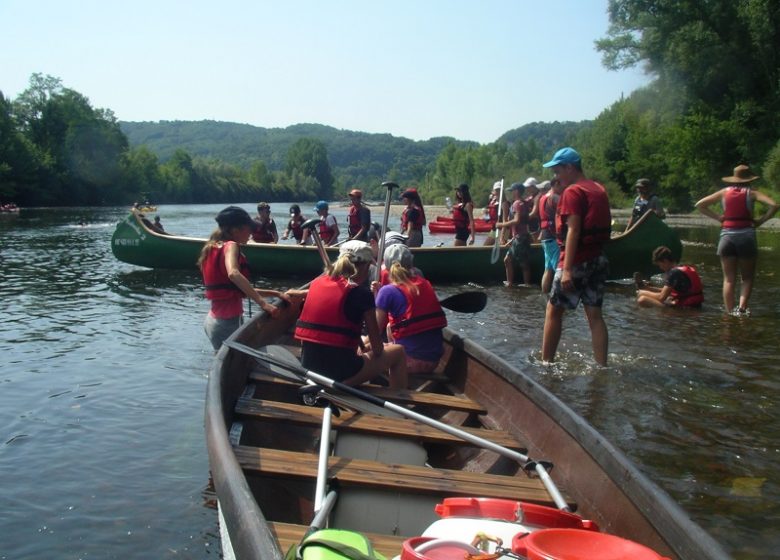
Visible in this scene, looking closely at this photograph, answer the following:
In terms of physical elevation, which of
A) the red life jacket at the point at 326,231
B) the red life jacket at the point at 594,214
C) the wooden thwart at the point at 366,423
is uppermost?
the red life jacket at the point at 594,214

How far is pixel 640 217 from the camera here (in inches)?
549

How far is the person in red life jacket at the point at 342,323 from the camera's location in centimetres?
489

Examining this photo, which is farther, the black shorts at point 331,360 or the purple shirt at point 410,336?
the purple shirt at point 410,336

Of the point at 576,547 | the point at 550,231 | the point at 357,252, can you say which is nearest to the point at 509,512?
the point at 576,547

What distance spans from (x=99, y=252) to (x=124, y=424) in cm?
1700

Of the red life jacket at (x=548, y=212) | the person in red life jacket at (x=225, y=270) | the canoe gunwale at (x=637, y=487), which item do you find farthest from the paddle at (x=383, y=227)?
the red life jacket at (x=548, y=212)

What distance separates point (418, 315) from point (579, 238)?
5.84ft

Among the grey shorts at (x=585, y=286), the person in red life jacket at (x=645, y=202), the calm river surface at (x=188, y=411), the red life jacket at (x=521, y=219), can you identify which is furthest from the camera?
the person in red life jacket at (x=645, y=202)

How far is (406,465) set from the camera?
3.82 meters

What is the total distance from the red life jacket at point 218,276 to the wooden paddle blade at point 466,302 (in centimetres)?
182

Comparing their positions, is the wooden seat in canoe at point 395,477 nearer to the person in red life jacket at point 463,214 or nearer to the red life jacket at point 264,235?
the person in red life jacket at point 463,214

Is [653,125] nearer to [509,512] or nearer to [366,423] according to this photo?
[366,423]

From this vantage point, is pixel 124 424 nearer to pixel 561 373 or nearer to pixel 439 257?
pixel 561 373

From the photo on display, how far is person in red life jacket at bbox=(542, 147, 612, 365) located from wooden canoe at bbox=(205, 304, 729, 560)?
1.50m
